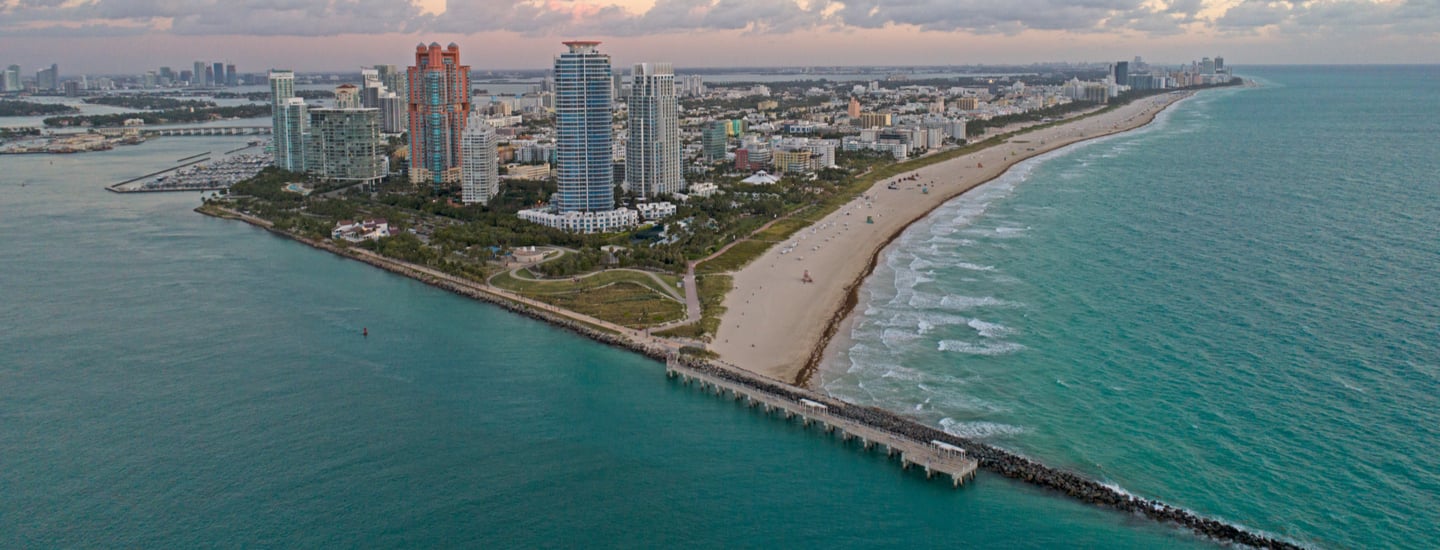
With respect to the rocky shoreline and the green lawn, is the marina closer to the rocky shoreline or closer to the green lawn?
the green lawn

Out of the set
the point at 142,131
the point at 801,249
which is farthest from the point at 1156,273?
the point at 142,131

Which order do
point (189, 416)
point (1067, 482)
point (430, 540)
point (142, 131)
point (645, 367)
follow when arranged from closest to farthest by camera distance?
1. point (430, 540)
2. point (1067, 482)
3. point (189, 416)
4. point (645, 367)
5. point (142, 131)

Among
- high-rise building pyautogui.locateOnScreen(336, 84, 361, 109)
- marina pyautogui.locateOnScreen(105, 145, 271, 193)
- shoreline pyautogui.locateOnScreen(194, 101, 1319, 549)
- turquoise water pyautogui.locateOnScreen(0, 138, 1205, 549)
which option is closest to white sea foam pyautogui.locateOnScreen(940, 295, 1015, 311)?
shoreline pyautogui.locateOnScreen(194, 101, 1319, 549)

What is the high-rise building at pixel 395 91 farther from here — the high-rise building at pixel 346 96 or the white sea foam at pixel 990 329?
the white sea foam at pixel 990 329

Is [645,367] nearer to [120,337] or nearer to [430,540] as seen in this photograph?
[430,540]

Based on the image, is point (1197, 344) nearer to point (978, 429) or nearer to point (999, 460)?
point (978, 429)

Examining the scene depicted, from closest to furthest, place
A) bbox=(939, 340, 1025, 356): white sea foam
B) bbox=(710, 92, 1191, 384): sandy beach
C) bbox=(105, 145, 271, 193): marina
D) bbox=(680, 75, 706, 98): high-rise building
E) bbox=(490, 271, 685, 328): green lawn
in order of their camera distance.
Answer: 1. bbox=(939, 340, 1025, 356): white sea foam
2. bbox=(710, 92, 1191, 384): sandy beach
3. bbox=(490, 271, 685, 328): green lawn
4. bbox=(105, 145, 271, 193): marina
5. bbox=(680, 75, 706, 98): high-rise building
